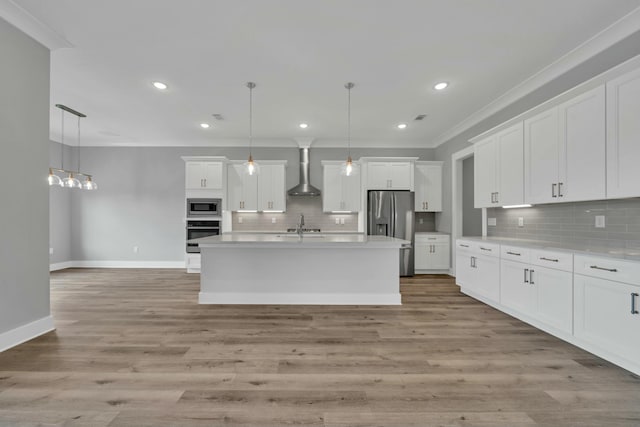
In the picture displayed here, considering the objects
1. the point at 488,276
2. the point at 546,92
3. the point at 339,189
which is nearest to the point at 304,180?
Answer: the point at 339,189

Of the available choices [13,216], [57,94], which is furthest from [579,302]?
[57,94]

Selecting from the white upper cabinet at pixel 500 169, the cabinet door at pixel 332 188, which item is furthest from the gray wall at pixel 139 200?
the white upper cabinet at pixel 500 169

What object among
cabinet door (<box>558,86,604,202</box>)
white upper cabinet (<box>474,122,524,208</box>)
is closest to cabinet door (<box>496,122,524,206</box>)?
white upper cabinet (<box>474,122,524,208</box>)

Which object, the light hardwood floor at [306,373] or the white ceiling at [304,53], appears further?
the white ceiling at [304,53]

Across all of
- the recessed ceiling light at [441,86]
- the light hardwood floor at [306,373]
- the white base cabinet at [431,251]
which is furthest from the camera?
the white base cabinet at [431,251]

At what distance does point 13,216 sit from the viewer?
8.18 feet

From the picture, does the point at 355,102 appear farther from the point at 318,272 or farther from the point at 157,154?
the point at 157,154

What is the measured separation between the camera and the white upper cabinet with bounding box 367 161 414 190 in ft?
19.6

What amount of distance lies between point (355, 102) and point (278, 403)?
153 inches

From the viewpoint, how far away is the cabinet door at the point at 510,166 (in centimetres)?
346

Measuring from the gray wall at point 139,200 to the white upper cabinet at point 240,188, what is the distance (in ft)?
1.54

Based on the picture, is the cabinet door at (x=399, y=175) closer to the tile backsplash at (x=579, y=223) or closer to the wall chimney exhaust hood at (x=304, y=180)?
the wall chimney exhaust hood at (x=304, y=180)

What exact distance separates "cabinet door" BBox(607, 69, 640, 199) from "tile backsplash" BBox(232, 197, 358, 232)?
176 inches

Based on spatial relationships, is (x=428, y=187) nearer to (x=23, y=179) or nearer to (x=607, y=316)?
(x=607, y=316)
